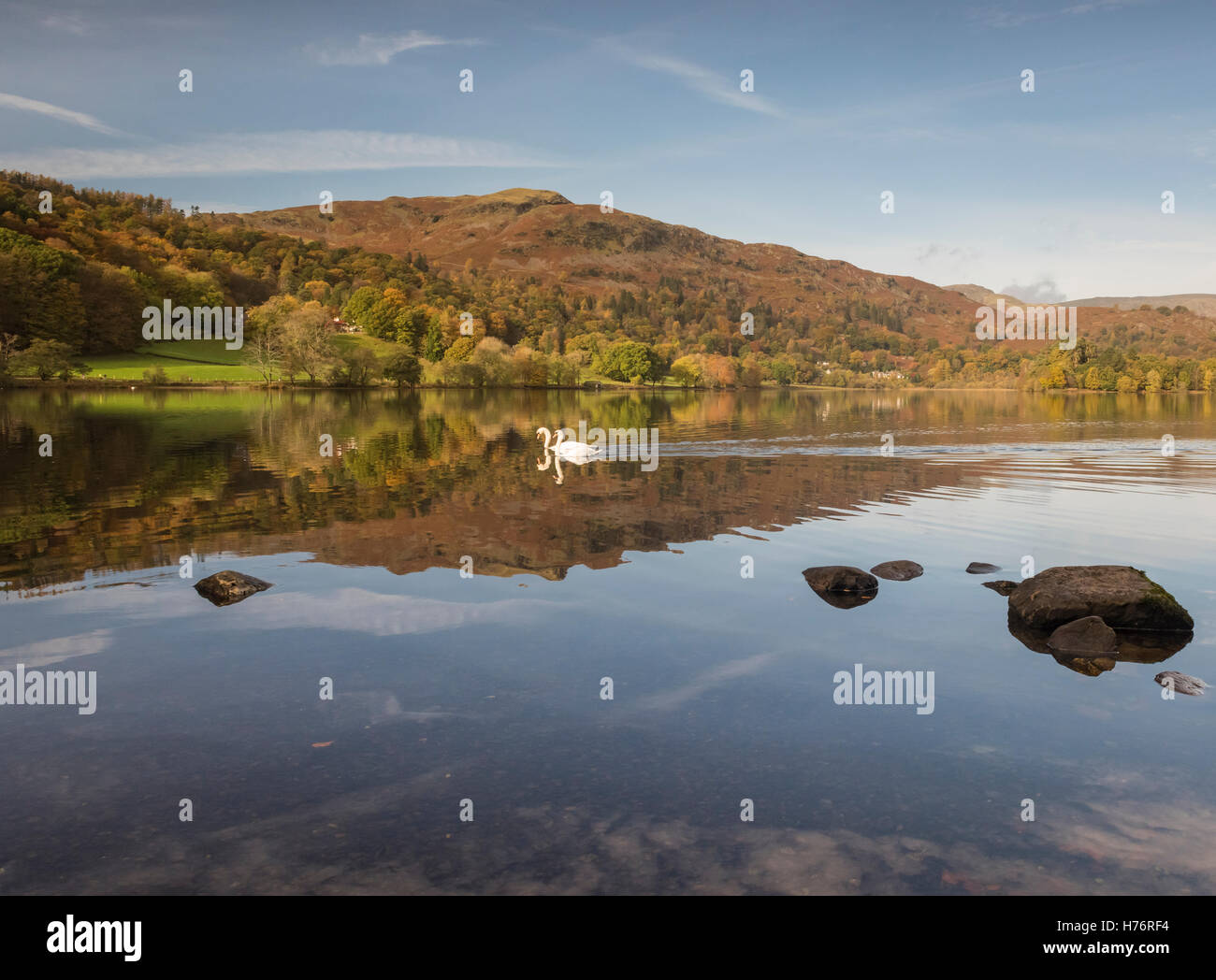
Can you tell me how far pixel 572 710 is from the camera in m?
11.9

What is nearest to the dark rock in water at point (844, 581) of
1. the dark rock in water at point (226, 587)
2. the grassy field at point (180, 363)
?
the dark rock in water at point (226, 587)

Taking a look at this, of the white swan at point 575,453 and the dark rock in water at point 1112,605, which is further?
the white swan at point 575,453

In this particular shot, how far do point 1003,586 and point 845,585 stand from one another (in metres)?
3.46

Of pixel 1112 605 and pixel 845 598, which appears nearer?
pixel 1112 605

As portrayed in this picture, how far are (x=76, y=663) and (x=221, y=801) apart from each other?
5968 millimetres

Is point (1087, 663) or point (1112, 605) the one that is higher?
point (1112, 605)

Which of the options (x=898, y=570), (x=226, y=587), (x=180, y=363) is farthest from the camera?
(x=180, y=363)

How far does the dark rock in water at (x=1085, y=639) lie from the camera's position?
15055 mm

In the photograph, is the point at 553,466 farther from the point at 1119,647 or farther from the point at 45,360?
the point at 45,360

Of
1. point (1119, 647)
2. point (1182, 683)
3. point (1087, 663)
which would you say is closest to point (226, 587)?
point (1087, 663)

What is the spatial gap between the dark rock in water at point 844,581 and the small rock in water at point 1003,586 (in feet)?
8.30

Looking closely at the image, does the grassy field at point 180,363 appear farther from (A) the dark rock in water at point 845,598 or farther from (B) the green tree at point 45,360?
(A) the dark rock in water at point 845,598

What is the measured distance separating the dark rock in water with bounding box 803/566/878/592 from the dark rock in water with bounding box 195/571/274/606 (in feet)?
38.9
